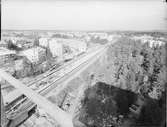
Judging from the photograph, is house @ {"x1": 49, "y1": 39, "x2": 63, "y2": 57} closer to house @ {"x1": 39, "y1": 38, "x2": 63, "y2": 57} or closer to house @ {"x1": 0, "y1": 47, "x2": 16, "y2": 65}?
house @ {"x1": 39, "y1": 38, "x2": 63, "y2": 57}

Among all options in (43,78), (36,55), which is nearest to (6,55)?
(36,55)

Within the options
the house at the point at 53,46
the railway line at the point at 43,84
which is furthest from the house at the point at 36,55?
the railway line at the point at 43,84

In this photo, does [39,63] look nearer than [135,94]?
Yes

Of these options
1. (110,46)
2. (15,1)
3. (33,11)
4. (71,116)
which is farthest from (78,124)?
(15,1)

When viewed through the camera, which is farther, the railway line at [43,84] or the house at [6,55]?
the house at [6,55]

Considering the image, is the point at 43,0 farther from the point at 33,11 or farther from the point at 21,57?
the point at 21,57

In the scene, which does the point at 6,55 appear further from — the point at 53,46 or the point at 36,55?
the point at 53,46

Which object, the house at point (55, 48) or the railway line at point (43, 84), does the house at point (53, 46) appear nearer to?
the house at point (55, 48)

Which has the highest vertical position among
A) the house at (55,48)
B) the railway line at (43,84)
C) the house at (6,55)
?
the house at (55,48)
